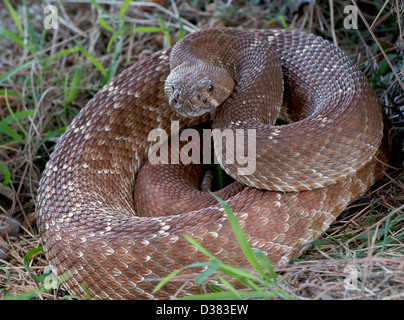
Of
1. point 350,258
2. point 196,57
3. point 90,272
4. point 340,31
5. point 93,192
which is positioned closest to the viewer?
point 350,258

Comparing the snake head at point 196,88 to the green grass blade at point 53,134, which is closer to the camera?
the snake head at point 196,88

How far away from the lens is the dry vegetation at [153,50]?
307 centimetres

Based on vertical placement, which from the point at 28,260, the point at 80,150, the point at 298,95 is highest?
the point at 298,95

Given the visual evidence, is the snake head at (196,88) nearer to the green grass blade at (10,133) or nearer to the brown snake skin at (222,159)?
the brown snake skin at (222,159)

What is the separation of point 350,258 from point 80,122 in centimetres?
275

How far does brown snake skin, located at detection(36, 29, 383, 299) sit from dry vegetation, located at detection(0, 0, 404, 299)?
29cm

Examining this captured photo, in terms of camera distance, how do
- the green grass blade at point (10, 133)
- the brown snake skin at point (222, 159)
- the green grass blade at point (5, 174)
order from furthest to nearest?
the green grass blade at point (10, 133) < the green grass blade at point (5, 174) < the brown snake skin at point (222, 159)

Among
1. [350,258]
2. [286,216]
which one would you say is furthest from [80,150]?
[350,258]

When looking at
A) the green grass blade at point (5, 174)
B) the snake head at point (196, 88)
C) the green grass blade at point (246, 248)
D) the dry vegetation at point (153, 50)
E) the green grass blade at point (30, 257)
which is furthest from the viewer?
the green grass blade at point (5, 174)

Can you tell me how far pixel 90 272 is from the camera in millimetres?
3432

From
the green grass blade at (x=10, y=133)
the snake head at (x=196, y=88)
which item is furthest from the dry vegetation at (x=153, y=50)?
the snake head at (x=196, y=88)

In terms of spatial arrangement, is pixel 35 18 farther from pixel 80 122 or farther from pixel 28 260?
pixel 28 260

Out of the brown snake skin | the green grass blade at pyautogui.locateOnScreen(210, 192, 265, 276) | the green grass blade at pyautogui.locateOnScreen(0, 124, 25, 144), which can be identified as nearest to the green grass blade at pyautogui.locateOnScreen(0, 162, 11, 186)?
the green grass blade at pyautogui.locateOnScreen(0, 124, 25, 144)

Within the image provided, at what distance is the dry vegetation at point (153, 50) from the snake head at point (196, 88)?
137cm
